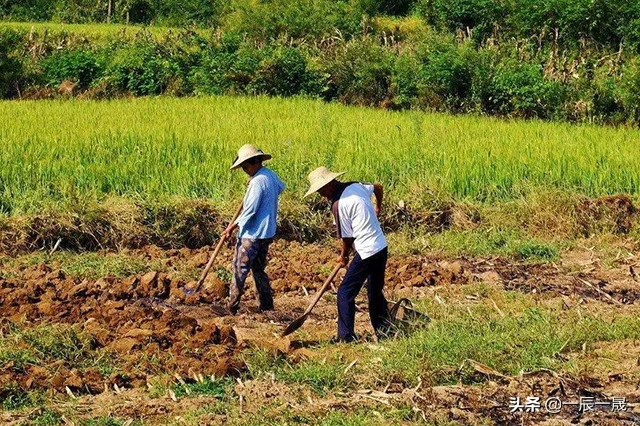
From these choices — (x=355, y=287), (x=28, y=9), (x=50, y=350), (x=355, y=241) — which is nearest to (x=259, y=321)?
(x=355, y=287)

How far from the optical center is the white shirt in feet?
21.3

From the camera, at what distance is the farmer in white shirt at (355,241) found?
6484 millimetres

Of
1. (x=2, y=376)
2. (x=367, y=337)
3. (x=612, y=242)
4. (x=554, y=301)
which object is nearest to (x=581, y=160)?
(x=612, y=242)

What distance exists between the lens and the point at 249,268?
7.53 m

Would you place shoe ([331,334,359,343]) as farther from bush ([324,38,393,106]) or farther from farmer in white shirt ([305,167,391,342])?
bush ([324,38,393,106])

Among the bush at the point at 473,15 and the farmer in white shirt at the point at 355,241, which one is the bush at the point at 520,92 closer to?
the bush at the point at 473,15

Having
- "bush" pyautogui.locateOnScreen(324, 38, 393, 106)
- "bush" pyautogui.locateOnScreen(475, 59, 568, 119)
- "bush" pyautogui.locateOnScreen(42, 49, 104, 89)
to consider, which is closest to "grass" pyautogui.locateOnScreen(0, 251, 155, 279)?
"bush" pyautogui.locateOnScreen(475, 59, 568, 119)

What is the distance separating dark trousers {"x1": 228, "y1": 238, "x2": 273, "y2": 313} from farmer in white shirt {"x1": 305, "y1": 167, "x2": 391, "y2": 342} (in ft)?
3.31

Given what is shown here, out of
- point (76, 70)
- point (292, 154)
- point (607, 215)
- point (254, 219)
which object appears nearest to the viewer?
point (254, 219)

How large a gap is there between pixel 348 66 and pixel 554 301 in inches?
453

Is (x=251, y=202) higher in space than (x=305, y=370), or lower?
higher

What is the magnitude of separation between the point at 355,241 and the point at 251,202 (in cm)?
109

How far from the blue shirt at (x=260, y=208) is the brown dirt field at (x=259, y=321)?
0.62 meters

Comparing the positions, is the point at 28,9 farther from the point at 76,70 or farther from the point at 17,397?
the point at 17,397
